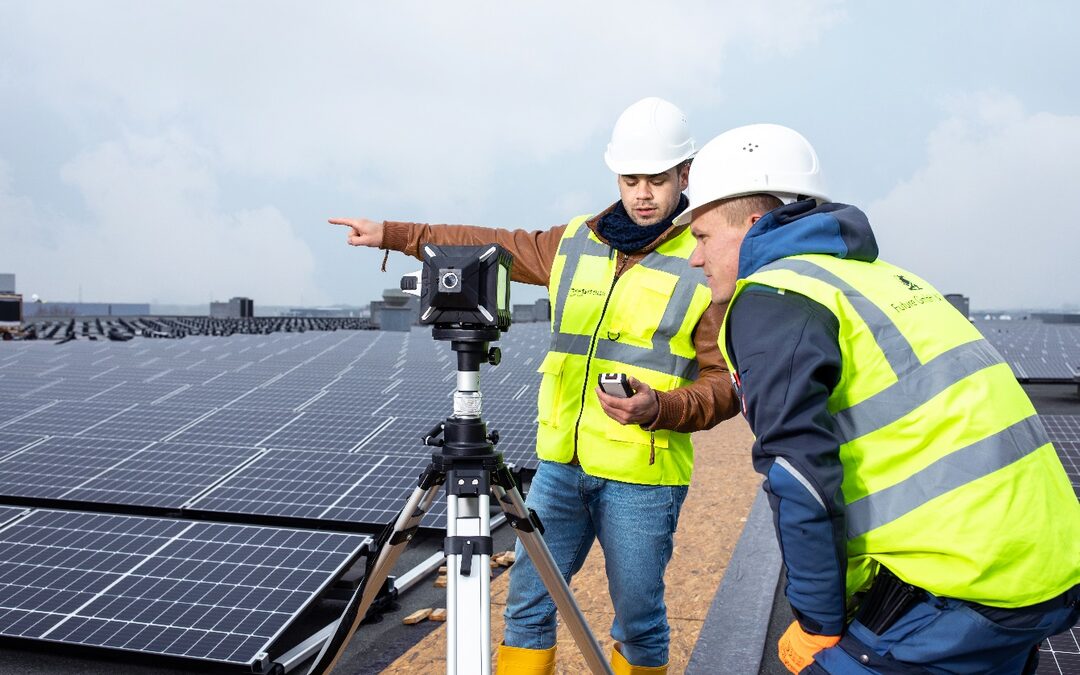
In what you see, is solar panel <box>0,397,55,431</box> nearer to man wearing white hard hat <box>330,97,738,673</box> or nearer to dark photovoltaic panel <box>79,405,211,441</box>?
dark photovoltaic panel <box>79,405,211,441</box>

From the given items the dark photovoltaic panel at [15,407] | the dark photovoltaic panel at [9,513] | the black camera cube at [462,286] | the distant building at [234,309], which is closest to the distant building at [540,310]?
the distant building at [234,309]

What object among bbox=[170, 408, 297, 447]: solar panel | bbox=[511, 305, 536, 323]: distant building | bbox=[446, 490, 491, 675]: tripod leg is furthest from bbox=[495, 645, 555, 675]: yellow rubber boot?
bbox=[511, 305, 536, 323]: distant building

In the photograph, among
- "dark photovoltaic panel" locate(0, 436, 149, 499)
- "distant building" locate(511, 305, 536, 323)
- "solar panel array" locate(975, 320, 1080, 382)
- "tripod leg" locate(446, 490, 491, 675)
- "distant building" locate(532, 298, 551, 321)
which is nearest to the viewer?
"tripod leg" locate(446, 490, 491, 675)

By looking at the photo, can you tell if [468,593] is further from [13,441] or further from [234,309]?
[234,309]

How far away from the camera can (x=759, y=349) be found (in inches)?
69.7

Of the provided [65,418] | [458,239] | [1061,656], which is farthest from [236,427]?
[1061,656]

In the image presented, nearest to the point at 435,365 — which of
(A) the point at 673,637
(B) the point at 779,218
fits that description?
(A) the point at 673,637

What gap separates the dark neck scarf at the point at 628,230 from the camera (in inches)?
117

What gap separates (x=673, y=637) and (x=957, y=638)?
115 inches

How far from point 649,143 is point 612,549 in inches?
58.6

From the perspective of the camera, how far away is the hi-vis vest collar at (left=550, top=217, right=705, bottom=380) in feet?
9.63

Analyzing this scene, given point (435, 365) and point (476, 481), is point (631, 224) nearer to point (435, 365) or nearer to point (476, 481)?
point (476, 481)

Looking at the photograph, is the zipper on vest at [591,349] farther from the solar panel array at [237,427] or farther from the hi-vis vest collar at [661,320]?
the solar panel array at [237,427]

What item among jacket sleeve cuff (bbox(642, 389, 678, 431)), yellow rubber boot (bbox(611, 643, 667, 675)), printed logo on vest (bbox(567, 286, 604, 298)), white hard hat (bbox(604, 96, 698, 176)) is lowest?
yellow rubber boot (bbox(611, 643, 667, 675))
